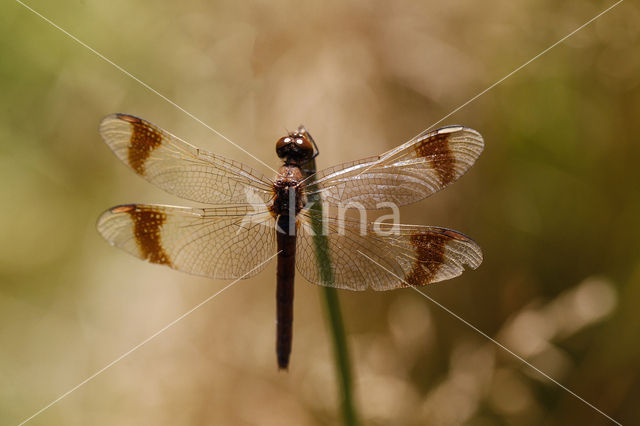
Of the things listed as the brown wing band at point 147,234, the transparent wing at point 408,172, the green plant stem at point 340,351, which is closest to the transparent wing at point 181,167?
the brown wing band at point 147,234

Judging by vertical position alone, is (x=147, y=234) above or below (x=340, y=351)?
above

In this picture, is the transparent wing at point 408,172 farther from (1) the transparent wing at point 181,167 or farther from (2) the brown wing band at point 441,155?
(1) the transparent wing at point 181,167

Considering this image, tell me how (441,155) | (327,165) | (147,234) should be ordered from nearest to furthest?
(441,155), (147,234), (327,165)

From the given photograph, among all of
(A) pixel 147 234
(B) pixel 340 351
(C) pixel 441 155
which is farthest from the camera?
(A) pixel 147 234

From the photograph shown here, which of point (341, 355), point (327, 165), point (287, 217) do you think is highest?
point (327, 165)

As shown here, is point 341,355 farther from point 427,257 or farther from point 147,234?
point 147,234

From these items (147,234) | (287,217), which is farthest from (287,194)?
(147,234)

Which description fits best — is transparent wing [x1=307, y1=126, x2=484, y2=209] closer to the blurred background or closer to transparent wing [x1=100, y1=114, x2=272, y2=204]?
transparent wing [x1=100, y1=114, x2=272, y2=204]
